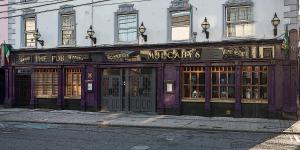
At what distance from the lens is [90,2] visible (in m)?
23.4

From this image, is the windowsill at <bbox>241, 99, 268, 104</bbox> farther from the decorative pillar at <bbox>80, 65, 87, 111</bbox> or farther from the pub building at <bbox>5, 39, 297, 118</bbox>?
the decorative pillar at <bbox>80, 65, 87, 111</bbox>

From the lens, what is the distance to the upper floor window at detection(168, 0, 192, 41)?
69.1 ft

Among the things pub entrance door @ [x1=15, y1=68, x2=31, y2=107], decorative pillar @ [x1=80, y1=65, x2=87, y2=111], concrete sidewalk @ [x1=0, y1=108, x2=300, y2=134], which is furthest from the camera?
pub entrance door @ [x1=15, y1=68, x2=31, y2=107]

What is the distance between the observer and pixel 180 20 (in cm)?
2127

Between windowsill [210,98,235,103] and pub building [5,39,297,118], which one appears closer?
pub building [5,39,297,118]

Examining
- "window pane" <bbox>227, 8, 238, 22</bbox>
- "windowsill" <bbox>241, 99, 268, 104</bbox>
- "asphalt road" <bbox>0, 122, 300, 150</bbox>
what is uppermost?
"window pane" <bbox>227, 8, 238, 22</bbox>

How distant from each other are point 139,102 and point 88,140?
9.02 m

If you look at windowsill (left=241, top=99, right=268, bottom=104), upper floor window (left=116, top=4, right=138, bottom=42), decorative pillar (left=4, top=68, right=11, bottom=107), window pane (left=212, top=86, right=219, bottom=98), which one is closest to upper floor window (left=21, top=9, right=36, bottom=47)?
decorative pillar (left=4, top=68, right=11, bottom=107)

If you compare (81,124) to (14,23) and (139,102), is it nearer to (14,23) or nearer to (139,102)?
(139,102)

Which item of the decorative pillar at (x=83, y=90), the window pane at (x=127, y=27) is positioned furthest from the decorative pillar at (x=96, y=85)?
the window pane at (x=127, y=27)

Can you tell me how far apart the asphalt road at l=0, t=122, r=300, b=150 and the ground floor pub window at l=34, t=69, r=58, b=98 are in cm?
789

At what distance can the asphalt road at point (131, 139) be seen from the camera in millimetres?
12258

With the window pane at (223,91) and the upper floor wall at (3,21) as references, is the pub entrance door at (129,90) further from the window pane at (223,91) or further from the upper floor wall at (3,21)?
the upper floor wall at (3,21)

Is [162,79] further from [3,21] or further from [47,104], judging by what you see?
[3,21]
